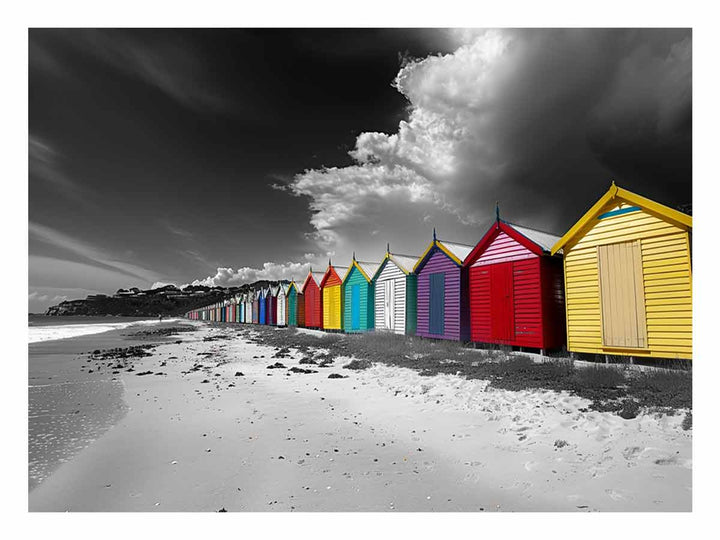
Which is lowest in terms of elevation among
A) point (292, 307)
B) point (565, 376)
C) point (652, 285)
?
point (292, 307)

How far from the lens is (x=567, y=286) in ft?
36.3

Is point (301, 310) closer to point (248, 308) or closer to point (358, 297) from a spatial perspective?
point (358, 297)

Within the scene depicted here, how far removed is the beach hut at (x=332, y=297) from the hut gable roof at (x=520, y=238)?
39.4 feet

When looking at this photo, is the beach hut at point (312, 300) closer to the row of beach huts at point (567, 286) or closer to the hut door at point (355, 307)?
the hut door at point (355, 307)

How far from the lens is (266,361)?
12.5 m

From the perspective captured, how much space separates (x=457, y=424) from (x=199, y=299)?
14166 cm

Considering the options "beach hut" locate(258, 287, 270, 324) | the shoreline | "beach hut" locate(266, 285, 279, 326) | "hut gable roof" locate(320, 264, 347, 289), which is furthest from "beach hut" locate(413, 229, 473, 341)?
"beach hut" locate(258, 287, 270, 324)

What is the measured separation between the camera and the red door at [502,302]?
1250 centimetres

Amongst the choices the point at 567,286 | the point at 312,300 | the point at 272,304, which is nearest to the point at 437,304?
the point at 567,286

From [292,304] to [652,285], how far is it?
29414 mm

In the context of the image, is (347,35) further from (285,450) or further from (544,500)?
(544,500)

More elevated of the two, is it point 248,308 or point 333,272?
point 333,272

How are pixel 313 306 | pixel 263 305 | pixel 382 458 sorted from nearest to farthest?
1. pixel 382 458
2. pixel 313 306
3. pixel 263 305

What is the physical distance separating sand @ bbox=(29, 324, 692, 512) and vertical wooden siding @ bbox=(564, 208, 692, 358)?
14.6 feet
